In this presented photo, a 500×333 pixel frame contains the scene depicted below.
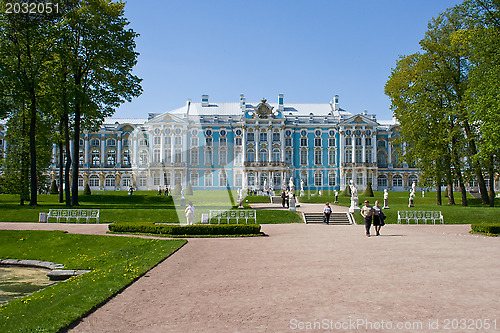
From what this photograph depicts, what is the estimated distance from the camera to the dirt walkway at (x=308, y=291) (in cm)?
571

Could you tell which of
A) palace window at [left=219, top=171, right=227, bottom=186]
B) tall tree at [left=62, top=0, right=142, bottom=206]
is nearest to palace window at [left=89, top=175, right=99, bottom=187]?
palace window at [left=219, top=171, right=227, bottom=186]

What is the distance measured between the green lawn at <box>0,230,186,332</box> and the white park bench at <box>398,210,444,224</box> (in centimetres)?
1301

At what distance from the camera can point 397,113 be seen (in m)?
29.9

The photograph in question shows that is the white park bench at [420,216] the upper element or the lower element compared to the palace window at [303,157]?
lower

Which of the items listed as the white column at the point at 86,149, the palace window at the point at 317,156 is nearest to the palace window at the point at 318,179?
the palace window at the point at 317,156

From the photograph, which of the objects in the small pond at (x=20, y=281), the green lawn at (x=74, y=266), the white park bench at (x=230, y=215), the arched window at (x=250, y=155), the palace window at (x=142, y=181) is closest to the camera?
the green lawn at (x=74, y=266)

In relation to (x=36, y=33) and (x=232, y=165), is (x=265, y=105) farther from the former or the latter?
(x=36, y=33)

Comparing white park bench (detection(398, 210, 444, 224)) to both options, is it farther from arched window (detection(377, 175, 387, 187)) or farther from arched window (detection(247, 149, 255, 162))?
arched window (detection(377, 175, 387, 187))

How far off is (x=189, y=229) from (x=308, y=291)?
9.68m

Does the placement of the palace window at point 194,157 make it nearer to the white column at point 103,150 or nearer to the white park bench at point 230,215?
the white column at point 103,150

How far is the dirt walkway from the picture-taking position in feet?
18.7

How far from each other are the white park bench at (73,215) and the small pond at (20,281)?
931 centimetres

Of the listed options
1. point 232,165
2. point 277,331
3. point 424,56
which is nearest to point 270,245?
point 277,331

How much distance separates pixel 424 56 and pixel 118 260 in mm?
23320
